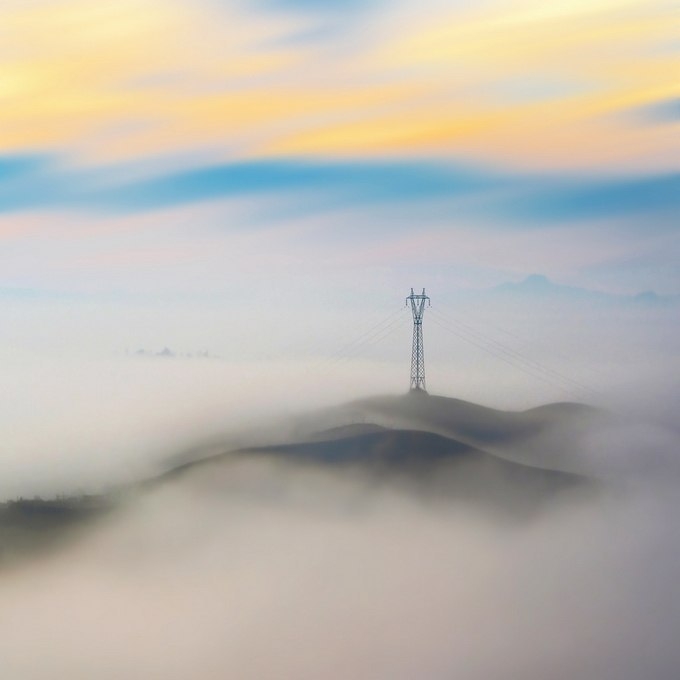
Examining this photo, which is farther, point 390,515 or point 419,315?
point 390,515

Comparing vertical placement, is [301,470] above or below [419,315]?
below

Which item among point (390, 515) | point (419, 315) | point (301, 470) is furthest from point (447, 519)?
point (419, 315)

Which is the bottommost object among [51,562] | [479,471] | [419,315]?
[51,562]

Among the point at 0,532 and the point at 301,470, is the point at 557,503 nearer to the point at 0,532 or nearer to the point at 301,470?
the point at 301,470

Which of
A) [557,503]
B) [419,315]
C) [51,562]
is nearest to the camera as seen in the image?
[419,315]

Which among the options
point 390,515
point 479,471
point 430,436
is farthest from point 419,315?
point 390,515

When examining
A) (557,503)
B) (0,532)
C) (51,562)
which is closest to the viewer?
(0,532)

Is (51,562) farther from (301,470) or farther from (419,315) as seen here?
(419,315)

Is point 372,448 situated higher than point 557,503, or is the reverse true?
point 372,448

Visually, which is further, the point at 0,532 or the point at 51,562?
the point at 51,562

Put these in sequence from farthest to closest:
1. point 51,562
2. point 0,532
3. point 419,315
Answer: point 51,562 < point 0,532 < point 419,315
